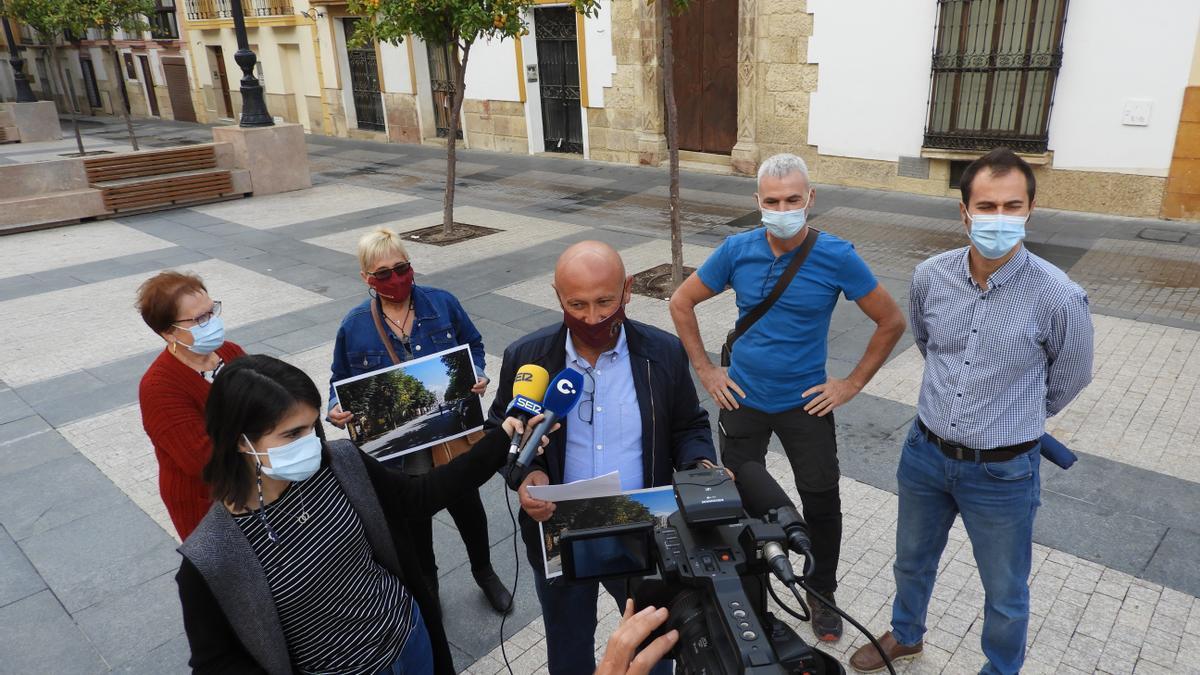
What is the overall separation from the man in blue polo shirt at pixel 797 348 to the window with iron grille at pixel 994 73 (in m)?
9.31

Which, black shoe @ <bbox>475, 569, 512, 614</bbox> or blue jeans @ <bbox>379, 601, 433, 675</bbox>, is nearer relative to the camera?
blue jeans @ <bbox>379, 601, 433, 675</bbox>

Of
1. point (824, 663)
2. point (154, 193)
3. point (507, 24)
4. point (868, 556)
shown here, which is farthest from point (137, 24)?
point (824, 663)

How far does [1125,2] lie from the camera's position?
9.87 meters

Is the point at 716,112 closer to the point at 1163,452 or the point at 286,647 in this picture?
the point at 1163,452

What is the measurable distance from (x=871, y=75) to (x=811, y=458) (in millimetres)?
10561

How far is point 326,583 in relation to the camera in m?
2.19

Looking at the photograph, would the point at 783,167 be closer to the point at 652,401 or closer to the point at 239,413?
the point at 652,401

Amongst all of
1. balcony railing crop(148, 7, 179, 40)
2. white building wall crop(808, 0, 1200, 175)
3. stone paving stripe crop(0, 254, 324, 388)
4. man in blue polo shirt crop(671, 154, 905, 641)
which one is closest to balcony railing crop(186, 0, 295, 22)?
balcony railing crop(148, 7, 179, 40)

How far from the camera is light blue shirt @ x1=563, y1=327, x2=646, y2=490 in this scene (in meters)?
2.60

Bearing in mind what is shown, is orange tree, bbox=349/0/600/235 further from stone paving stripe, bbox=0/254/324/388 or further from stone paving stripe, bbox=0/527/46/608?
stone paving stripe, bbox=0/527/46/608

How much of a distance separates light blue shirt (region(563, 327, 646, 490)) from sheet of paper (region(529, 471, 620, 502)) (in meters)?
0.32

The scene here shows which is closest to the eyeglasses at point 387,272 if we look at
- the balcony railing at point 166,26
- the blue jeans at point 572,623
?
the blue jeans at point 572,623

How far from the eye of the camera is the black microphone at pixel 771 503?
1.77 metres

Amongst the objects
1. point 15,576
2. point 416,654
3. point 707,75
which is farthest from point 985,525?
point 707,75
